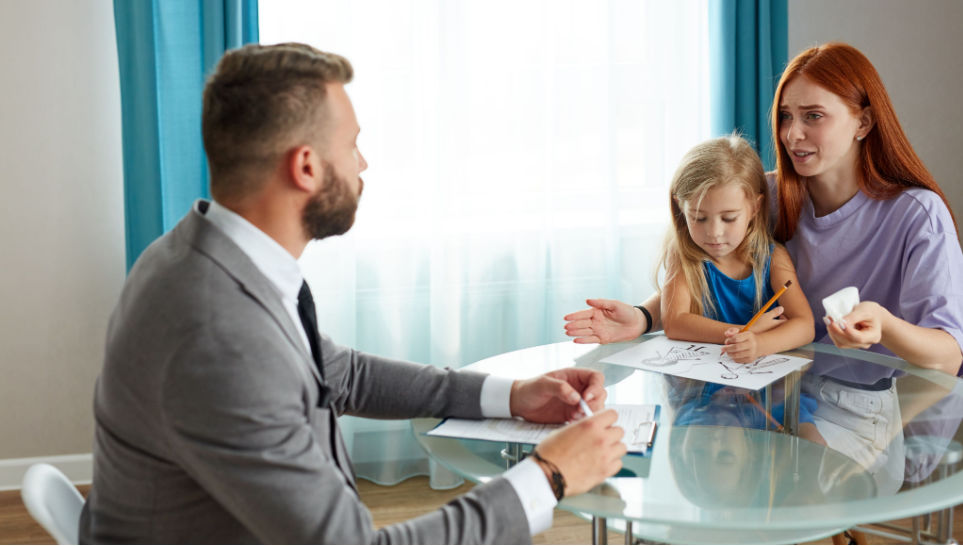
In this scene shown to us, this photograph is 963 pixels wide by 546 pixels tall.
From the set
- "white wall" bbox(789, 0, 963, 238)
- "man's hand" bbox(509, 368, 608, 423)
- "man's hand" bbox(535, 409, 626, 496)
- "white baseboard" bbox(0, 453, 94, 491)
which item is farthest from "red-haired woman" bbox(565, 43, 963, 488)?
"white baseboard" bbox(0, 453, 94, 491)

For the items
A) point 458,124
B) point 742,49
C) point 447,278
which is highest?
point 742,49

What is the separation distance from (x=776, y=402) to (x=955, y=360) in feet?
1.69

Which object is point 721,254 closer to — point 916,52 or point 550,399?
point 550,399

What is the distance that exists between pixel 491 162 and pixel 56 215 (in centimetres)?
150

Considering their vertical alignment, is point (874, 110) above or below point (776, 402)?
above

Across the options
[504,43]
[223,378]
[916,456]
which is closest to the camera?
[223,378]

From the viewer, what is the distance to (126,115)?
8.74 ft

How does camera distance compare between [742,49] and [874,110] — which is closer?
[874,110]

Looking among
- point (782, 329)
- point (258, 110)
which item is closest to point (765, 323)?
point (782, 329)

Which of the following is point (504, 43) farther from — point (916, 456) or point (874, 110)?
point (916, 456)

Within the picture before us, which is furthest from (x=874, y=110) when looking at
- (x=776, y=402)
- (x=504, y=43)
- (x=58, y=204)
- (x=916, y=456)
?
(x=58, y=204)

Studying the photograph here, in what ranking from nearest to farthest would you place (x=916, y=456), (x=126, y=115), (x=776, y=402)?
(x=916, y=456), (x=776, y=402), (x=126, y=115)

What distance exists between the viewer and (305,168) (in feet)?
3.75

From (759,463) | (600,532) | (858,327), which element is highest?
(858,327)
